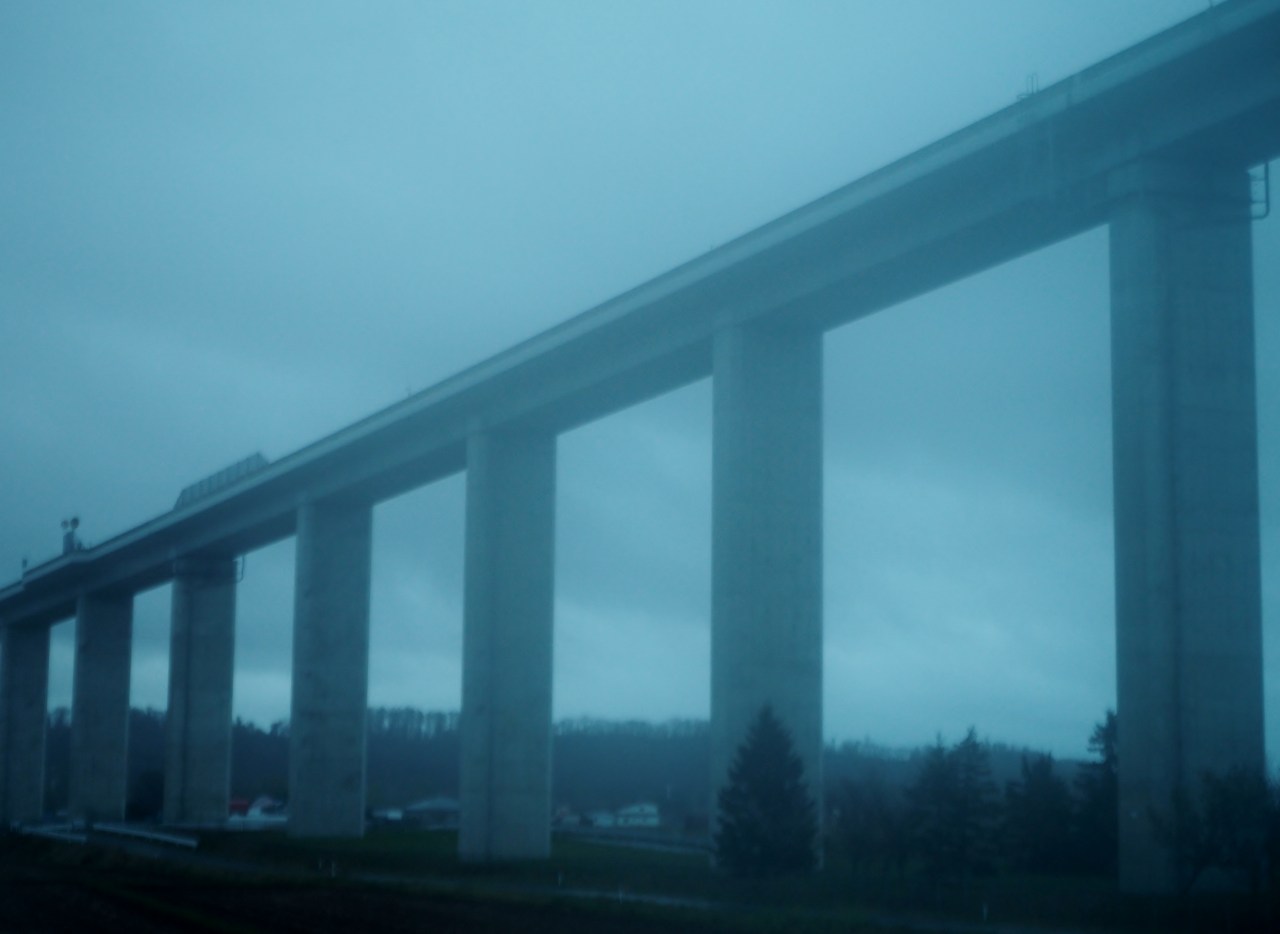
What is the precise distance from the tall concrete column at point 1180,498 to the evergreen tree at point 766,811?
313 inches

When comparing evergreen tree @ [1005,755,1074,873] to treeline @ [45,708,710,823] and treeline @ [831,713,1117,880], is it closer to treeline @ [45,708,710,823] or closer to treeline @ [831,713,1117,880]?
treeline @ [831,713,1117,880]

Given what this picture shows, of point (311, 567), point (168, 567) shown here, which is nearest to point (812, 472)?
point (311, 567)

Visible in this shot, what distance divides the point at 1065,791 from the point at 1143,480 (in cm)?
1578

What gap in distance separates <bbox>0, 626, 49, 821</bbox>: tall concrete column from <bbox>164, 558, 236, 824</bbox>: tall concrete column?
26410mm

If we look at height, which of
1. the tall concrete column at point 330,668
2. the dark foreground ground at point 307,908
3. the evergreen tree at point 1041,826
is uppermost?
the tall concrete column at point 330,668

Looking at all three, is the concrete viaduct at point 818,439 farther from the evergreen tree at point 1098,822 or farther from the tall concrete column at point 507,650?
the evergreen tree at point 1098,822

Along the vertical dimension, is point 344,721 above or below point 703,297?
below

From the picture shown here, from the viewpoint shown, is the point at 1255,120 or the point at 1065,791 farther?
the point at 1065,791

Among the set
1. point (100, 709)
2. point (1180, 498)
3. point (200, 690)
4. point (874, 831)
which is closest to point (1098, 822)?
point (874, 831)

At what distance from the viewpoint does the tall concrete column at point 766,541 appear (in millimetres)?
40812

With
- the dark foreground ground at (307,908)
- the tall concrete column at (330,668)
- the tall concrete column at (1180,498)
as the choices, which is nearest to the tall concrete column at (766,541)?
the dark foreground ground at (307,908)

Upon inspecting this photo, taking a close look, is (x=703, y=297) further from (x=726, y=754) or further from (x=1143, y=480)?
(x=1143, y=480)

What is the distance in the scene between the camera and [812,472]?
42688mm

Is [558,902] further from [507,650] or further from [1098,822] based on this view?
[507,650]
